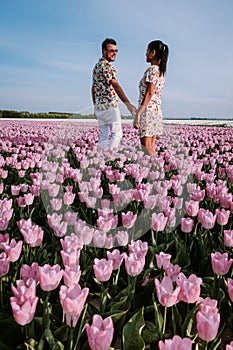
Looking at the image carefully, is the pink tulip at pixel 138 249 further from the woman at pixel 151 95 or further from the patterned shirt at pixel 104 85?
the patterned shirt at pixel 104 85

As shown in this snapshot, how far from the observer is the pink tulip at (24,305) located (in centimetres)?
122

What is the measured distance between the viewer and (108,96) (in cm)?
610

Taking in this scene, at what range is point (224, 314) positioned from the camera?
1.73m

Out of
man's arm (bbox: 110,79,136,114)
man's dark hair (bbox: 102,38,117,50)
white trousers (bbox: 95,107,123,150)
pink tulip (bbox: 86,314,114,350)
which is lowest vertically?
pink tulip (bbox: 86,314,114,350)

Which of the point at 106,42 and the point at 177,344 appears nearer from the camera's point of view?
the point at 177,344

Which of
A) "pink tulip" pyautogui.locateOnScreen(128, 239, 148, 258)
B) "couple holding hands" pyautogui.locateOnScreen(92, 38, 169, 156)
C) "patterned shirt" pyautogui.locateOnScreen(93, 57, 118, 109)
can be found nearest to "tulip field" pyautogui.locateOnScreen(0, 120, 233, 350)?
"pink tulip" pyautogui.locateOnScreen(128, 239, 148, 258)

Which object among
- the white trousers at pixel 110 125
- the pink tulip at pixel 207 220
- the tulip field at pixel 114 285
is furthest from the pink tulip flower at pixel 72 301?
the white trousers at pixel 110 125

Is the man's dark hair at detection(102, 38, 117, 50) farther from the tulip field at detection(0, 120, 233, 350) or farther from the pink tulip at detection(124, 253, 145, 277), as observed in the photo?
the pink tulip at detection(124, 253, 145, 277)

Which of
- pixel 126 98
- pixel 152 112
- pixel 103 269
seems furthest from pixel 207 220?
pixel 152 112

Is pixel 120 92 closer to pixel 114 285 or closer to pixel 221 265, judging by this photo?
pixel 114 285

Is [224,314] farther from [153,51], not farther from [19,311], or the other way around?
[153,51]

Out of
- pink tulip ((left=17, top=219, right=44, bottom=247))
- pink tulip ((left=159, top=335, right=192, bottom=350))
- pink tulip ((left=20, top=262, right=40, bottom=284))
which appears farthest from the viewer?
pink tulip ((left=17, top=219, right=44, bottom=247))

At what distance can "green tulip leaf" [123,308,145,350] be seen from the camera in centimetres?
138

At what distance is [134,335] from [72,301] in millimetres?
331
